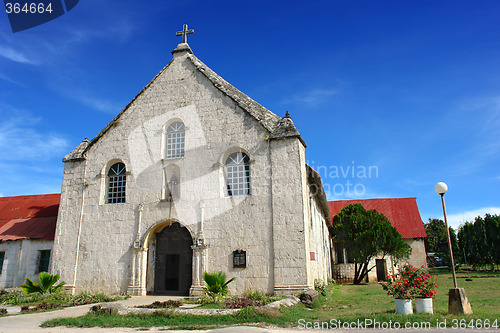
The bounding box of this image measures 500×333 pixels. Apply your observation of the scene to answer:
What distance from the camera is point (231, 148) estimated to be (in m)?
15.7

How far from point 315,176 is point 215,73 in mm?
6818

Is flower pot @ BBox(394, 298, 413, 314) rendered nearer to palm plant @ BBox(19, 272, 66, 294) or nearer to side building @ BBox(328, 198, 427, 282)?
palm plant @ BBox(19, 272, 66, 294)

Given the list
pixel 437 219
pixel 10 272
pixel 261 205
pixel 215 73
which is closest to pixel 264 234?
pixel 261 205

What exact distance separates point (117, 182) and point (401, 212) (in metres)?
26.9

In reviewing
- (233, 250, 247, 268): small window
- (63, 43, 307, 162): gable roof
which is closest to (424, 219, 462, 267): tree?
(63, 43, 307, 162): gable roof

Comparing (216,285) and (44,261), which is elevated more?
(44,261)

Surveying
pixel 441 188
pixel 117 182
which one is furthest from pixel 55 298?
pixel 441 188

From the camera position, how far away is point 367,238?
79.3 feet

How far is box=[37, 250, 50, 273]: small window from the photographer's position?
1831 cm

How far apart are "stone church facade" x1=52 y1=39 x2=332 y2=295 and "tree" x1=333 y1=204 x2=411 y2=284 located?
28.4 feet

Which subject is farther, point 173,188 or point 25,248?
point 25,248

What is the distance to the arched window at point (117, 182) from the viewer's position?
55.5ft

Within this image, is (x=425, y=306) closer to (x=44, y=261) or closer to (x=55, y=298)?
(x=55, y=298)

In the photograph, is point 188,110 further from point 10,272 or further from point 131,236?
point 10,272
